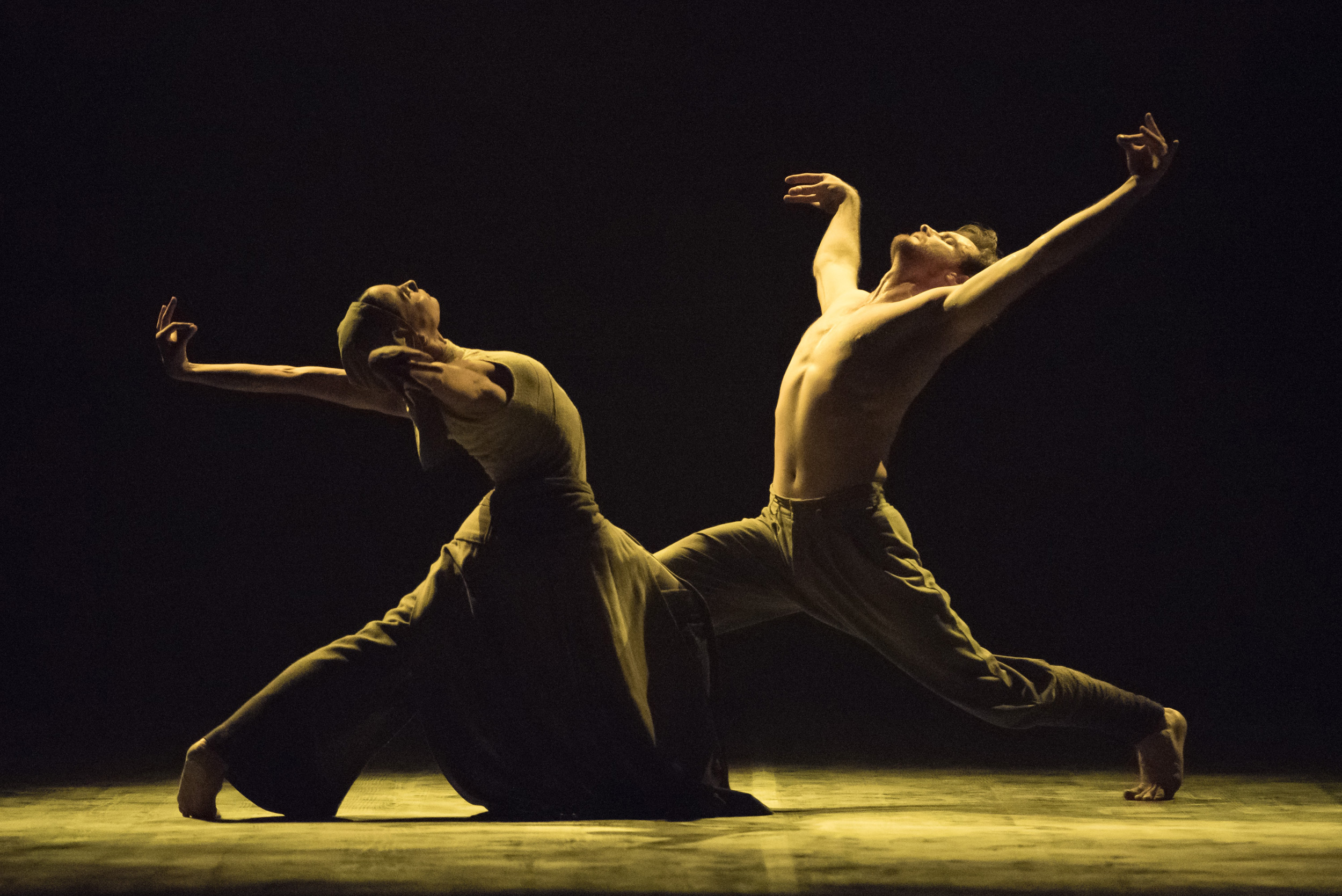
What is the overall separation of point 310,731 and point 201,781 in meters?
0.23

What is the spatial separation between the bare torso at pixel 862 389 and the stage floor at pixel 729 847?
70 cm

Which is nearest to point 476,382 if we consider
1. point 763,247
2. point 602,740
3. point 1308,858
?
point 602,740

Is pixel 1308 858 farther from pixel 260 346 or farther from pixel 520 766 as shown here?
pixel 260 346

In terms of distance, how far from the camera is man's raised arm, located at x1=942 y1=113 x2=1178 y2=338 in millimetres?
2713

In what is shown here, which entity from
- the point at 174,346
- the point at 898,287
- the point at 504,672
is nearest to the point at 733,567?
the point at 504,672

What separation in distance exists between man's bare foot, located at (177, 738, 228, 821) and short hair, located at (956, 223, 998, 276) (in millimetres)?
1918

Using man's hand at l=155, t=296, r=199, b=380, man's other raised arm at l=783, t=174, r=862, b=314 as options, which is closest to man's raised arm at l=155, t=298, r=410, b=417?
man's hand at l=155, t=296, r=199, b=380

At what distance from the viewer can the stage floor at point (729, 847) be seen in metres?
1.91

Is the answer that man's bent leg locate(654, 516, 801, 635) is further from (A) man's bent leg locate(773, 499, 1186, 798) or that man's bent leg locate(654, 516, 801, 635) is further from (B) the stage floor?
(B) the stage floor

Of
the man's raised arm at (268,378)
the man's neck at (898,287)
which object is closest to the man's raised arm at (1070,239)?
the man's neck at (898,287)

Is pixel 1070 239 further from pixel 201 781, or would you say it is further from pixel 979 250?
pixel 201 781

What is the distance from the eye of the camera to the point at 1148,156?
2.75 m

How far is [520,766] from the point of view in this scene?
8.79 ft

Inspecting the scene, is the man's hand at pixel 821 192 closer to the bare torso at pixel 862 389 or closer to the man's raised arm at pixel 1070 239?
the bare torso at pixel 862 389
